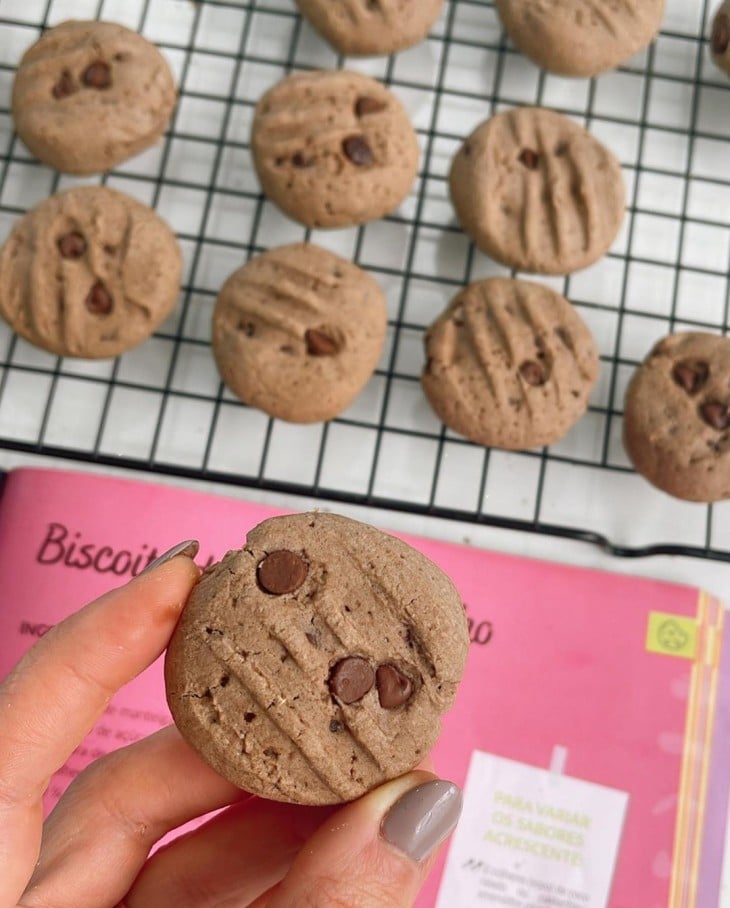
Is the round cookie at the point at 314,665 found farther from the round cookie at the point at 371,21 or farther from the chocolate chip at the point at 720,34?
the chocolate chip at the point at 720,34

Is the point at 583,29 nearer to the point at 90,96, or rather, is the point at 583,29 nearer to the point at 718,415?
the point at 718,415

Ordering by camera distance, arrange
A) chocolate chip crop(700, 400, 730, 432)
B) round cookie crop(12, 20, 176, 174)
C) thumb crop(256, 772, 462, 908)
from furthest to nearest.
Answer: round cookie crop(12, 20, 176, 174) < chocolate chip crop(700, 400, 730, 432) < thumb crop(256, 772, 462, 908)

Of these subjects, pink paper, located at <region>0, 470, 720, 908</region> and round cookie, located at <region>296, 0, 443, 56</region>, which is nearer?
pink paper, located at <region>0, 470, 720, 908</region>

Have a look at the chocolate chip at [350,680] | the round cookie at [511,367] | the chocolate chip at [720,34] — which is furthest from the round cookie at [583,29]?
the chocolate chip at [350,680]

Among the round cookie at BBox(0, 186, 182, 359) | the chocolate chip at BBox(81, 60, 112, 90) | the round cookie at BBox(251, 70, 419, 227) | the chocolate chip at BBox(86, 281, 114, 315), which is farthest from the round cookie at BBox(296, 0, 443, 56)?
the chocolate chip at BBox(86, 281, 114, 315)

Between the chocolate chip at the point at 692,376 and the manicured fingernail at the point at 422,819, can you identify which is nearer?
the manicured fingernail at the point at 422,819

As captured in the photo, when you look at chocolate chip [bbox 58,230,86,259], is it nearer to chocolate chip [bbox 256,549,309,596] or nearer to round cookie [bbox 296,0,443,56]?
round cookie [bbox 296,0,443,56]
